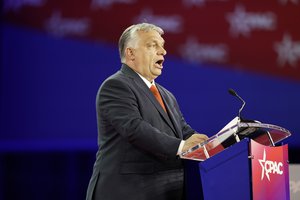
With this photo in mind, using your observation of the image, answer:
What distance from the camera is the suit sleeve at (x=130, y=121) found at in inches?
84.6

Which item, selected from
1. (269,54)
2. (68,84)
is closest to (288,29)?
(269,54)

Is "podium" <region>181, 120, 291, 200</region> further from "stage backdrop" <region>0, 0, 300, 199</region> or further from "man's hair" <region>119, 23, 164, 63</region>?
"stage backdrop" <region>0, 0, 300, 199</region>

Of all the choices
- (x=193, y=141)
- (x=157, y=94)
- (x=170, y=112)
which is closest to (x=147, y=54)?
(x=157, y=94)

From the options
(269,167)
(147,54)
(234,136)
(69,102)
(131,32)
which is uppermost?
(131,32)

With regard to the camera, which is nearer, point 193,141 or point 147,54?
point 193,141

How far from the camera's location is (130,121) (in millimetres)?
2191

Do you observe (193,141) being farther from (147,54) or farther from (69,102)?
(69,102)

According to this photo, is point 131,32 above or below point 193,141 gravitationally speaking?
above

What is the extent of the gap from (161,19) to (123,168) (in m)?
1.85

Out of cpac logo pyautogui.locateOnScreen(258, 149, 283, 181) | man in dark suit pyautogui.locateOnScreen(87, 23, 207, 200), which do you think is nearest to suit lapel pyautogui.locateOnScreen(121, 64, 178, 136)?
man in dark suit pyautogui.locateOnScreen(87, 23, 207, 200)

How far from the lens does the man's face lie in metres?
2.52

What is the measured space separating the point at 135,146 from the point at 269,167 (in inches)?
21.4

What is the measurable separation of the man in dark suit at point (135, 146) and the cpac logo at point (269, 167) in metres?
0.25

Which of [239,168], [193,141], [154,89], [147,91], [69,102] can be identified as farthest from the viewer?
[69,102]
